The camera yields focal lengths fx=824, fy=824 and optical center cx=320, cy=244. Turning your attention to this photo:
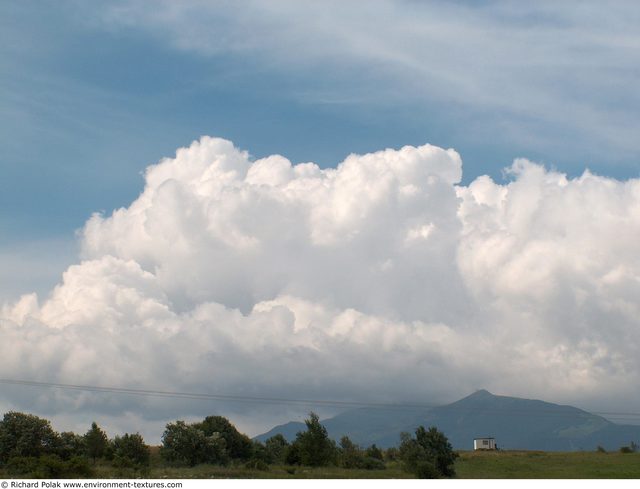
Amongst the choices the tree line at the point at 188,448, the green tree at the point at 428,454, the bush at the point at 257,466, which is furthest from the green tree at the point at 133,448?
the green tree at the point at 428,454

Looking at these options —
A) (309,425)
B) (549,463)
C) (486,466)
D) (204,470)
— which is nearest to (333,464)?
(309,425)

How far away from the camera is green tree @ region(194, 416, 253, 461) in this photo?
15688 centimetres

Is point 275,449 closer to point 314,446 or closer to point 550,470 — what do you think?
point 314,446

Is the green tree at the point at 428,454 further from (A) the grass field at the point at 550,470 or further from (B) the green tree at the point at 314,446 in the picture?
(B) the green tree at the point at 314,446

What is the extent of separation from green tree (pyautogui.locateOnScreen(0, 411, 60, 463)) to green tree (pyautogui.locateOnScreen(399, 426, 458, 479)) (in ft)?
186

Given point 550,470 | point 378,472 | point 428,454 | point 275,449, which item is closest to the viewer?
point 378,472

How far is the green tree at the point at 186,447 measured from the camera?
13112 centimetres

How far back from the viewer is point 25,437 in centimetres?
12700

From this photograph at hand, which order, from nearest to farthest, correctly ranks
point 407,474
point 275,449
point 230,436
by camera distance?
point 407,474 → point 230,436 → point 275,449

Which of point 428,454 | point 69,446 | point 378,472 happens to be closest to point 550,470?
point 428,454

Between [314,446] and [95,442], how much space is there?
39.1 m

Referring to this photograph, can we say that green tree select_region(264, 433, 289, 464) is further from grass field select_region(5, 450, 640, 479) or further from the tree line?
grass field select_region(5, 450, 640, 479)

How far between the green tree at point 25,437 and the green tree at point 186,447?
58.9ft

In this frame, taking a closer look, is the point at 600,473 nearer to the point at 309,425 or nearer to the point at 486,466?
the point at 486,466
